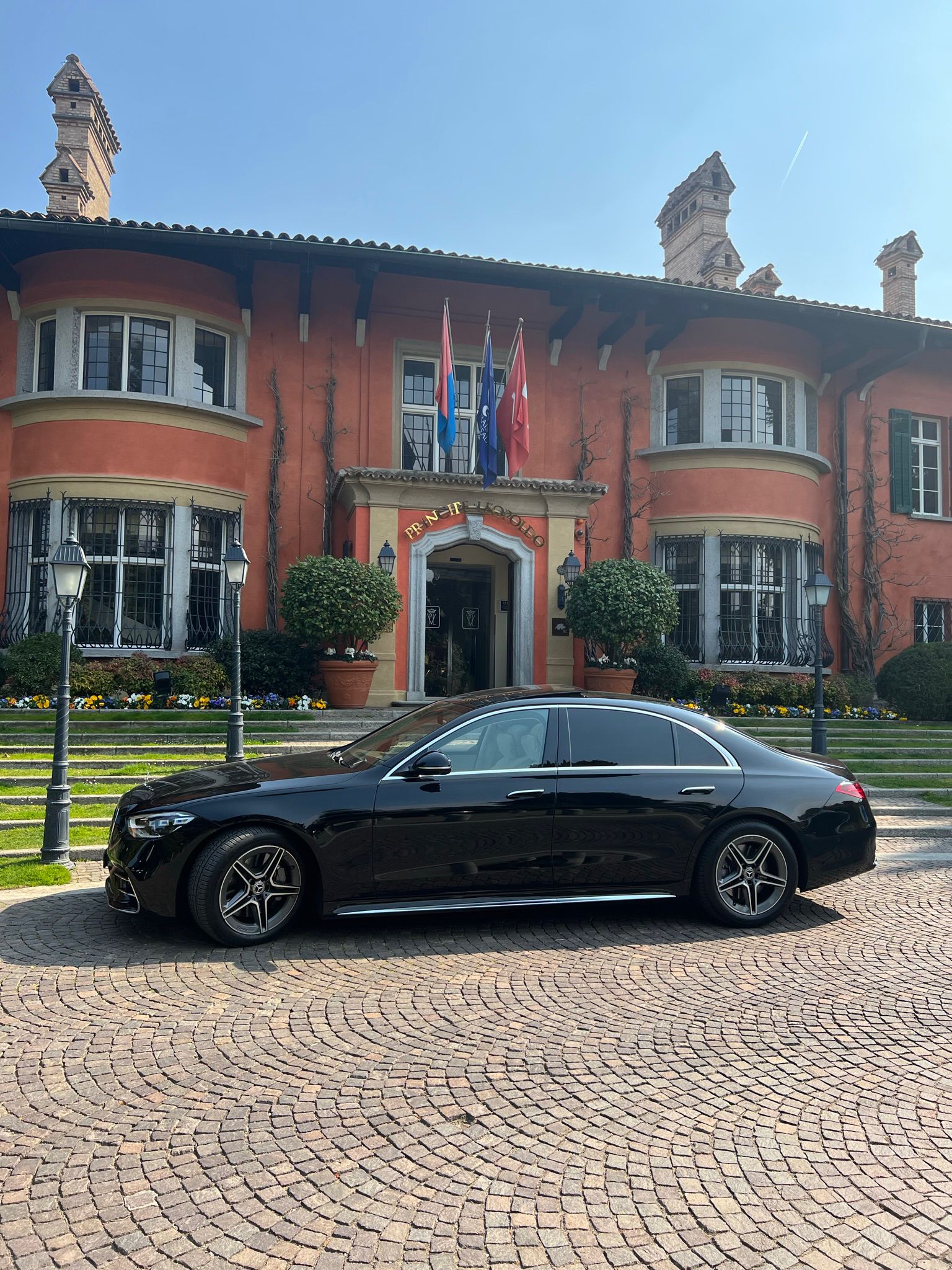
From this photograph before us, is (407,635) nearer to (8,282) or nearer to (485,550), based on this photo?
(485,550)

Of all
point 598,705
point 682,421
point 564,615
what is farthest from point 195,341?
point 598,705

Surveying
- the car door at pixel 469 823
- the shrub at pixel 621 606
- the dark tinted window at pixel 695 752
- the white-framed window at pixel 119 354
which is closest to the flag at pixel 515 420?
the shrub at pixel 621 606

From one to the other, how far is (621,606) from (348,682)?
4.37 metres

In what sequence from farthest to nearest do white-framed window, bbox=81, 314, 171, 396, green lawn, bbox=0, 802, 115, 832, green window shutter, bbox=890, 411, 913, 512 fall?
1. green window shutter, bbox=890, 411, 913, 512
2. white-framed window, bbox=81, 314, 171, 396
3. green lawn, bbox=0, 802, 115, 832

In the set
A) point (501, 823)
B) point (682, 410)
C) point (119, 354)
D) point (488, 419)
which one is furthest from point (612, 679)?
point (119, 354)

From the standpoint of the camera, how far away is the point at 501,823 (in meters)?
5.26

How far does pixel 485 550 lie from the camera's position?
52.4ft

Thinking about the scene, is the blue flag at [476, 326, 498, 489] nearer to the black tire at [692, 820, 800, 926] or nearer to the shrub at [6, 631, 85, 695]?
the shrub at [6, 631, 85, 695]

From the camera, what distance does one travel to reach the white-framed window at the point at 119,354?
47.4 feet

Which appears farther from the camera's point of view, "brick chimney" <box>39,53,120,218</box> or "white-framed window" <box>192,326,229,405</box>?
"brick chimney" <box>39,53,120,218</box>

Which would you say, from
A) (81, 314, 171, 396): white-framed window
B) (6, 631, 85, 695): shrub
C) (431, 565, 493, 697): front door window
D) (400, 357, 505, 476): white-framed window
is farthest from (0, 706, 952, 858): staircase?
(81, 314, 171, 396): white-framed window

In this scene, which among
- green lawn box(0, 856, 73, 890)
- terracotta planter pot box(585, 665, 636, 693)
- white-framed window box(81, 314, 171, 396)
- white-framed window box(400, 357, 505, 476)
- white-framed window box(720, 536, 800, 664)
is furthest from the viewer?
white-framed window box(720, 536, 800, 664)

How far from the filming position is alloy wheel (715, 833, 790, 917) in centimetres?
557

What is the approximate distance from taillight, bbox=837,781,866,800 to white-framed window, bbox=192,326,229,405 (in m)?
12.6
